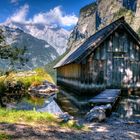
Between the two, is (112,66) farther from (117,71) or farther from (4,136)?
(4,136)

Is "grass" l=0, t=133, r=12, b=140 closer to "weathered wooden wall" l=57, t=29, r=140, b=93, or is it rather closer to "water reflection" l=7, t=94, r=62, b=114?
"water reflection" l=7, t=94, r=62, b=114

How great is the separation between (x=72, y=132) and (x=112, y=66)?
2166 cm

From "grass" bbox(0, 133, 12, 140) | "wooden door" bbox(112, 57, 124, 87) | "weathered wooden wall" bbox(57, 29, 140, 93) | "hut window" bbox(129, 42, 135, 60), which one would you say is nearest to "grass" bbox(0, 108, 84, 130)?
"grass" bbox(0, 133, 12, 140)

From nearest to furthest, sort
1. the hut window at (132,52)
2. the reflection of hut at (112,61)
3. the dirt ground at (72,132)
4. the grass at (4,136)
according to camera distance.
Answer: the grass at (4,136) < the dirt ground at (72,132) < the reflection of hut at (112,61) < the hut window at (132,52)

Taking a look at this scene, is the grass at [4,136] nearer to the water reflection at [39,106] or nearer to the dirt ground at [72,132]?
the dirt ground at [72,132]

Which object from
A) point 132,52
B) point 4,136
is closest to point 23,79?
point 132,52

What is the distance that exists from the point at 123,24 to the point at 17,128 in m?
24.1

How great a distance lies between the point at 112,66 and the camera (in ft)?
107

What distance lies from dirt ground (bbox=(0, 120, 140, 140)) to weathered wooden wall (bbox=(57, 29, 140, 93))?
1714 centimetres

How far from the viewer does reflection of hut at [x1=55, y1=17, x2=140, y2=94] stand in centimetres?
3139

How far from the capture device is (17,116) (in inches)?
554

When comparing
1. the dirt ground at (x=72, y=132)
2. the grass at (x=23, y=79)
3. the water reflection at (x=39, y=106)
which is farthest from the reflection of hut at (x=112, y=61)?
the dirt ground at (x=72, y=132)

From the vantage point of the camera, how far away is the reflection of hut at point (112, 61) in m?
31.4

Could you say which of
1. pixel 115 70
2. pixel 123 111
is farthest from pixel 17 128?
pixel 115 70
